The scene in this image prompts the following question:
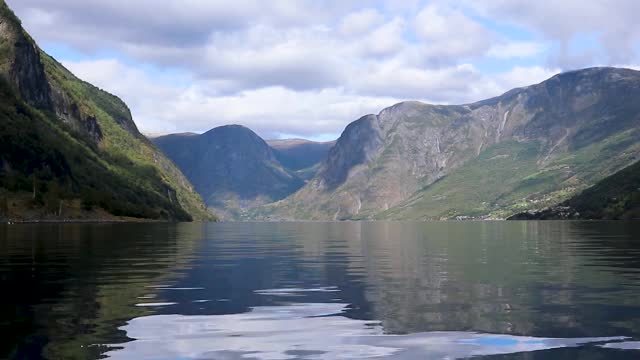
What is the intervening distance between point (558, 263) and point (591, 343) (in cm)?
4083

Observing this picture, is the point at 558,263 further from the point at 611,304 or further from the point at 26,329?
the point at 26,329

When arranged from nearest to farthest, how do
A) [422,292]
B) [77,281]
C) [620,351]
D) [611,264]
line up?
[620,351], [422,292], [77,281], [611,264]

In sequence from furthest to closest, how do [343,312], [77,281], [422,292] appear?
[77,281] → [422,292] → [343,312]

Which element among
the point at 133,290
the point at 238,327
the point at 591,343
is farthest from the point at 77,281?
the point at 591,343

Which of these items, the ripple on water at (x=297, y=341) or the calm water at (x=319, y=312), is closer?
the ripple on water at (x=297, y=341)

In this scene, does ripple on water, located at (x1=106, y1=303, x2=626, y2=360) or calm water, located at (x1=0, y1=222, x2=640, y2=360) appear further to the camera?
calm water, located at (x1=0, y1=222, x2=640, y2=360)

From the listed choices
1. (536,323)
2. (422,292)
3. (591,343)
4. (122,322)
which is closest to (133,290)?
(122,322)

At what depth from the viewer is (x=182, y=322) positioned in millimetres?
30297

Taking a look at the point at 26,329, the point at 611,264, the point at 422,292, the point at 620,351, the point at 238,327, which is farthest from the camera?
the point at 611,264

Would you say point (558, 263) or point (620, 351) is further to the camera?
point (558, 263)

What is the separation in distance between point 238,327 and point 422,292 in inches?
612

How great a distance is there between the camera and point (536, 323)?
29828 mm

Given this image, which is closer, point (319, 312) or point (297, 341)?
point (297, 341)

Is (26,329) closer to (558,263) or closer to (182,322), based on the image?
(182,322)
